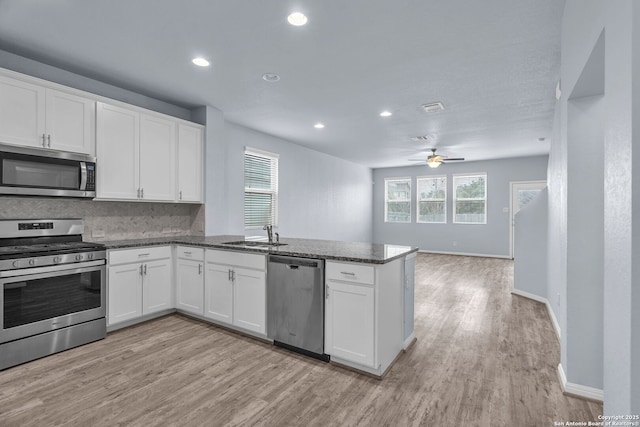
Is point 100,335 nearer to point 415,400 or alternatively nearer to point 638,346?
point 415,400

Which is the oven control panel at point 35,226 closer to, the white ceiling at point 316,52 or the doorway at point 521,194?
the white ceiling at point 316,52

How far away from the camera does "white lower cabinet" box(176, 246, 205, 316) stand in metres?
3.59

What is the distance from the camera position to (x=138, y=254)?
347 cm

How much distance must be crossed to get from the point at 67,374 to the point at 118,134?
Answer: 92.7 inches

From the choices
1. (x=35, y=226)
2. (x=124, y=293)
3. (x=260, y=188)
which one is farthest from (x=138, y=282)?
(x=260, y=188)

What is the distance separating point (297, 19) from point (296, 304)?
232cm

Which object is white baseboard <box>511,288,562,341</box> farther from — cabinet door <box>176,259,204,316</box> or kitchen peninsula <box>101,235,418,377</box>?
cabinet door <box>176,259,204,316</box>

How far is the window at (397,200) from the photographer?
10.0 metres

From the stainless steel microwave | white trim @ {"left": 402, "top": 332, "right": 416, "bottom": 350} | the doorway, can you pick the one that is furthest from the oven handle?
the doorway

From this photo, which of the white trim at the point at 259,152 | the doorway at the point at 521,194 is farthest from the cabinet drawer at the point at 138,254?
the doorway at the point at 521,194

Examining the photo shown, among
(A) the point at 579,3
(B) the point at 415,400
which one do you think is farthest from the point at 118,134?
(A) the point at 579,3

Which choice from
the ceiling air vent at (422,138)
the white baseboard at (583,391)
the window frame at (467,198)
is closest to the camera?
the white baseboard at (583,391)

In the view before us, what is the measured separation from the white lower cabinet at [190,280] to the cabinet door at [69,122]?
57.1 inches

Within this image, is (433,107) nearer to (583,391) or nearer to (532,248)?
(532,248)
